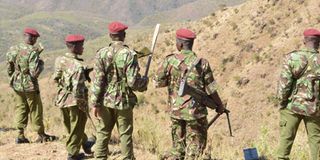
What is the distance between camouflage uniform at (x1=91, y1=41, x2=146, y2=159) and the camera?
611cm

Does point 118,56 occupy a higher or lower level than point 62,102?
higher

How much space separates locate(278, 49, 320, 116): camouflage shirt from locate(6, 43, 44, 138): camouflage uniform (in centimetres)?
436

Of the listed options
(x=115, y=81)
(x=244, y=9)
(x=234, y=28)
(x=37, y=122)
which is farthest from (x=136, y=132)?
(x=244, y=9)

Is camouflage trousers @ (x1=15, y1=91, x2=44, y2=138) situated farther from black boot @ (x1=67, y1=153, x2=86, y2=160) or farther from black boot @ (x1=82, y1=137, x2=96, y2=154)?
black boot @ (x1=67, y1=153, x2=86, y2=160)

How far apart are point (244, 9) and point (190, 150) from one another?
93.1 feet

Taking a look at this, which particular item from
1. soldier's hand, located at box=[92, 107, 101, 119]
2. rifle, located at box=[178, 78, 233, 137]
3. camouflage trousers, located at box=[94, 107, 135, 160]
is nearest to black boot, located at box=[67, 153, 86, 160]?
camouflage trousers, located at box=[94, 107, 135, 160]

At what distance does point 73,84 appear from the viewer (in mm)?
7047

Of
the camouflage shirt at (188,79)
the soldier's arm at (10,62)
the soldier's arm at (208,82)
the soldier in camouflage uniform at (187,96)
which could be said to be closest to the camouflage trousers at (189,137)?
the soldier in camouflage uniform at (187,96)

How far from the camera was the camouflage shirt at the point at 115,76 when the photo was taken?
6113 millimetres

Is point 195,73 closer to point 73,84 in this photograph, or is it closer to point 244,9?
point 73,84

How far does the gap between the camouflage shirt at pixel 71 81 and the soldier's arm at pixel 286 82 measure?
114 inches

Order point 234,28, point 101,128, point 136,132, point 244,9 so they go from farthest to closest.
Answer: point 244,9
point 234,28
point 136,132
point 101,128

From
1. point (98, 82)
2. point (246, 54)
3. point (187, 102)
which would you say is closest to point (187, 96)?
point (187, 102)

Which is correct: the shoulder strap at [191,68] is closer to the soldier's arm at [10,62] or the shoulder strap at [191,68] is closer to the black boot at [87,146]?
the black boot at [87,146]
